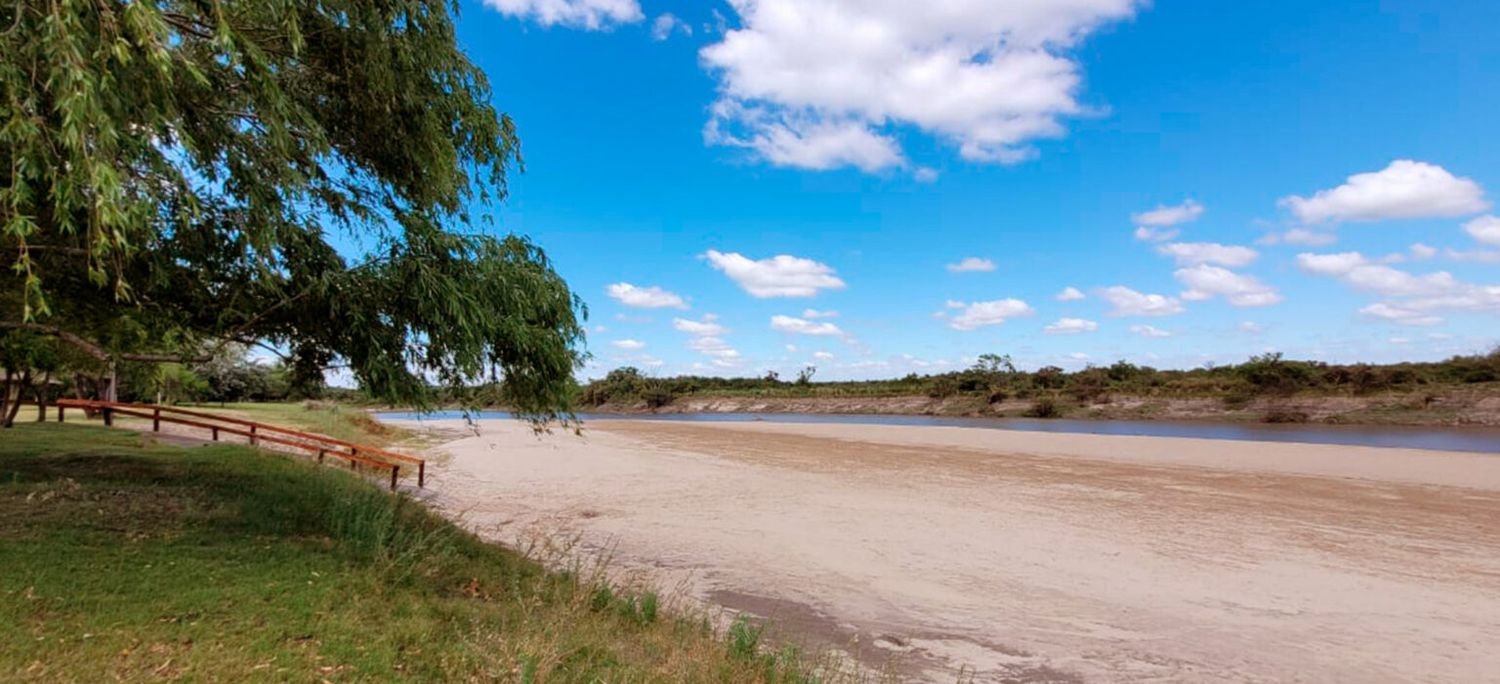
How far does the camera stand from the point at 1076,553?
39.6ft

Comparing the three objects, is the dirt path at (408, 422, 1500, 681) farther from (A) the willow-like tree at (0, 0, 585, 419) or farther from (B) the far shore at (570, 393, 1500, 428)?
(B) the far shore at (570, 393, 1500, 428)

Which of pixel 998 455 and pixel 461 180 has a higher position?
pixel 461 180

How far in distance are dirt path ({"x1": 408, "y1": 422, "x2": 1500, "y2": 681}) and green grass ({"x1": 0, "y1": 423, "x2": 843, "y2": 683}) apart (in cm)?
254

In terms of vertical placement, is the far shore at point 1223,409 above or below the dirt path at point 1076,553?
above

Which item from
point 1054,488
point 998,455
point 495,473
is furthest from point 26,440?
point 998,455

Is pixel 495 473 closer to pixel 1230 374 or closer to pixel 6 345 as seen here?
pixel 6 345

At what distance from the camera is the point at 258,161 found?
5426 millimetres

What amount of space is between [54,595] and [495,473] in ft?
56.9

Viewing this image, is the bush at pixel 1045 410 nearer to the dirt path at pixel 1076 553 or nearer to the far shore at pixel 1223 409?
the far shore at pixel 1223 409

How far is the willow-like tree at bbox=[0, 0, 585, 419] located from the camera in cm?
375

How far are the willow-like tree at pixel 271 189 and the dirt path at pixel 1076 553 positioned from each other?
16.4 feet

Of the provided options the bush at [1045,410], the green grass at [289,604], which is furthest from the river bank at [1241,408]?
the green grass at [289,604]

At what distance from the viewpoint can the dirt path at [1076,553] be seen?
768cm

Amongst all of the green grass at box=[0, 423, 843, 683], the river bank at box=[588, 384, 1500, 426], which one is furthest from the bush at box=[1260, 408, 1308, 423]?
the green grass at box=[0, 423, 843, 683]
